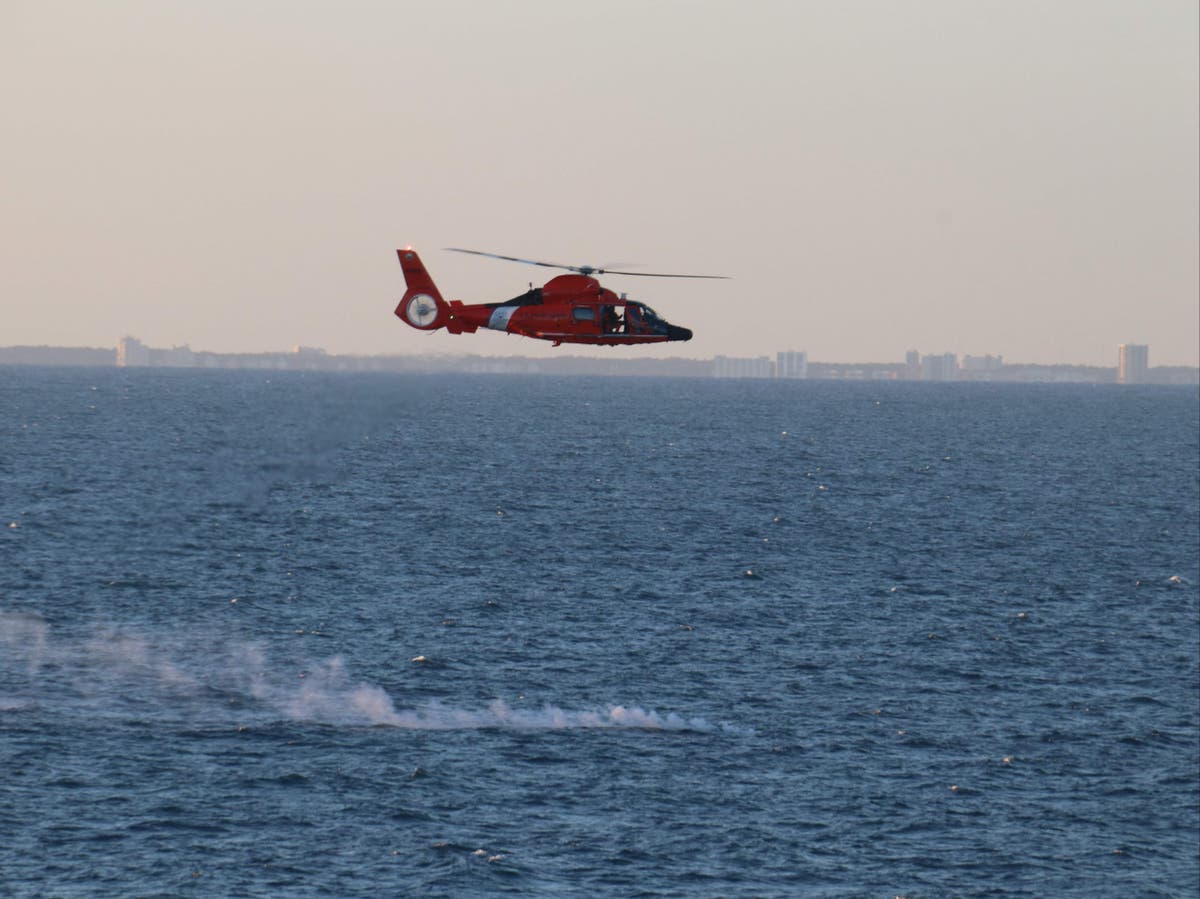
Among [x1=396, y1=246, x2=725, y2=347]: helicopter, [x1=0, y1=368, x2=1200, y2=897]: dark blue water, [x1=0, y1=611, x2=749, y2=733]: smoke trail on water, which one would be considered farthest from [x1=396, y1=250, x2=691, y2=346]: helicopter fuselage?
[x1=0, y1=611, x2=749, y2=733]: smoke trail on water

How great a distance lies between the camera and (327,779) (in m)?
104

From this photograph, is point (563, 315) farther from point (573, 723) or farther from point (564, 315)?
point (573, 723)

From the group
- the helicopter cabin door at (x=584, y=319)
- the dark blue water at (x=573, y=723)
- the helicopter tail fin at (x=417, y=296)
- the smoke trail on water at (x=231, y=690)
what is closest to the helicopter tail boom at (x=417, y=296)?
the helicopter tail fin at (x=417, y=296)

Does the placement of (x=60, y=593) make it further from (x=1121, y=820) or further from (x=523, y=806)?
(x=1121, y=820)

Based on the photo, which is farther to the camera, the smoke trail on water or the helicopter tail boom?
the smoke trail on water

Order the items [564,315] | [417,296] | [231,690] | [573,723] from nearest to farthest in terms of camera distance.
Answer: [417,296] < [564,315] < [573,723] < [231,690]

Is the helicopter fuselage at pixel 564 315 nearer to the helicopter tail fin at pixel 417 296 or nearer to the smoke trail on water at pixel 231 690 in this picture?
the helicopter tail fin at pixel 417 296

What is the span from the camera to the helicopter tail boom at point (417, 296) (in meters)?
43.1

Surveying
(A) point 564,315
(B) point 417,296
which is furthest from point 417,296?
(A) point 564,315

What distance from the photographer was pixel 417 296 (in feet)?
143

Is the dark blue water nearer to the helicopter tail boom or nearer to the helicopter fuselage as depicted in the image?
the helicopter fuselage

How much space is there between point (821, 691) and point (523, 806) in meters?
35.2

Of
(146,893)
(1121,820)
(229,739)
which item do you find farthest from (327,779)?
(1121,820)

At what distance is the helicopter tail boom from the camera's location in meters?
43.1
